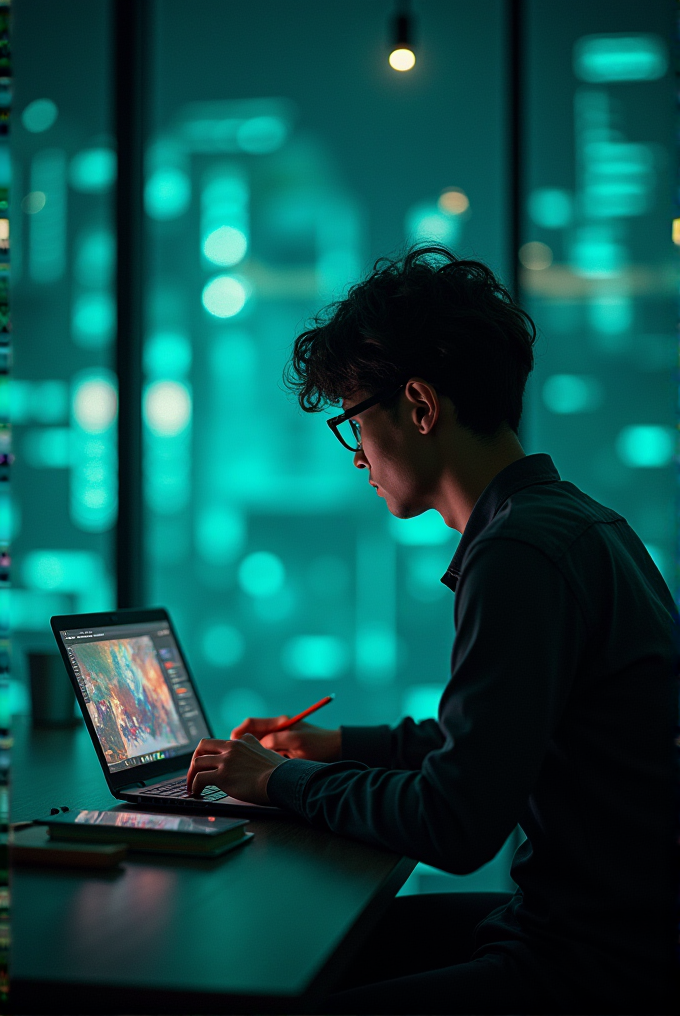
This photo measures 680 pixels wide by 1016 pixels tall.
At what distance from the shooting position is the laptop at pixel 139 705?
1.27 metres

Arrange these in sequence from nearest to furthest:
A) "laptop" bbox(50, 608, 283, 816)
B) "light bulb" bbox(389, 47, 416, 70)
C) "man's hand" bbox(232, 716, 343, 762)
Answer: "laptop" bbox(50, 608, 283, 816)
"man's hand" bbox(232, 716, 343, 762)
"light bulb" bbox(389, 47, 416, 70)

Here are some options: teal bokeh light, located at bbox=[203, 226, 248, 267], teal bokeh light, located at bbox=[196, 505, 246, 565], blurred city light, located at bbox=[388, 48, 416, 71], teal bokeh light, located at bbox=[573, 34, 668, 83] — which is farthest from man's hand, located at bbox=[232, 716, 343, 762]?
teal bokeh light, located at bbox=[573, 34, 668, 83]

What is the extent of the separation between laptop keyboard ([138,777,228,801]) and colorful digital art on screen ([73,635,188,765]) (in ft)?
0.25

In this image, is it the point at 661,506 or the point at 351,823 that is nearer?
the point at 351,823

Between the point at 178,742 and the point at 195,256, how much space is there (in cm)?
192

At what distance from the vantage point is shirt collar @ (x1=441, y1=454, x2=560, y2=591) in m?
1.16

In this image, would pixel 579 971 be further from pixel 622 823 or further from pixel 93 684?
pixel 93 684

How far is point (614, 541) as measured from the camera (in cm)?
105

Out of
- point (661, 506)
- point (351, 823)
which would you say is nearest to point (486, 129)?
point (661, 506)

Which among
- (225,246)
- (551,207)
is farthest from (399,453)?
(225,246)

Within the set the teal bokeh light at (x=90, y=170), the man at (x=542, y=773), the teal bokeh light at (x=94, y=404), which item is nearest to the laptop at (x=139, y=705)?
the man at (x=542, y=773)

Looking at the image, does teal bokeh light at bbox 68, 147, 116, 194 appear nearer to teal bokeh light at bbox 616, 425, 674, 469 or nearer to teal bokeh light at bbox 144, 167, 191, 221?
teal bokeh light at bbox 144, 167, 191, 221

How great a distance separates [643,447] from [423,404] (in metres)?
1.66

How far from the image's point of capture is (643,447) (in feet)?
8.68
